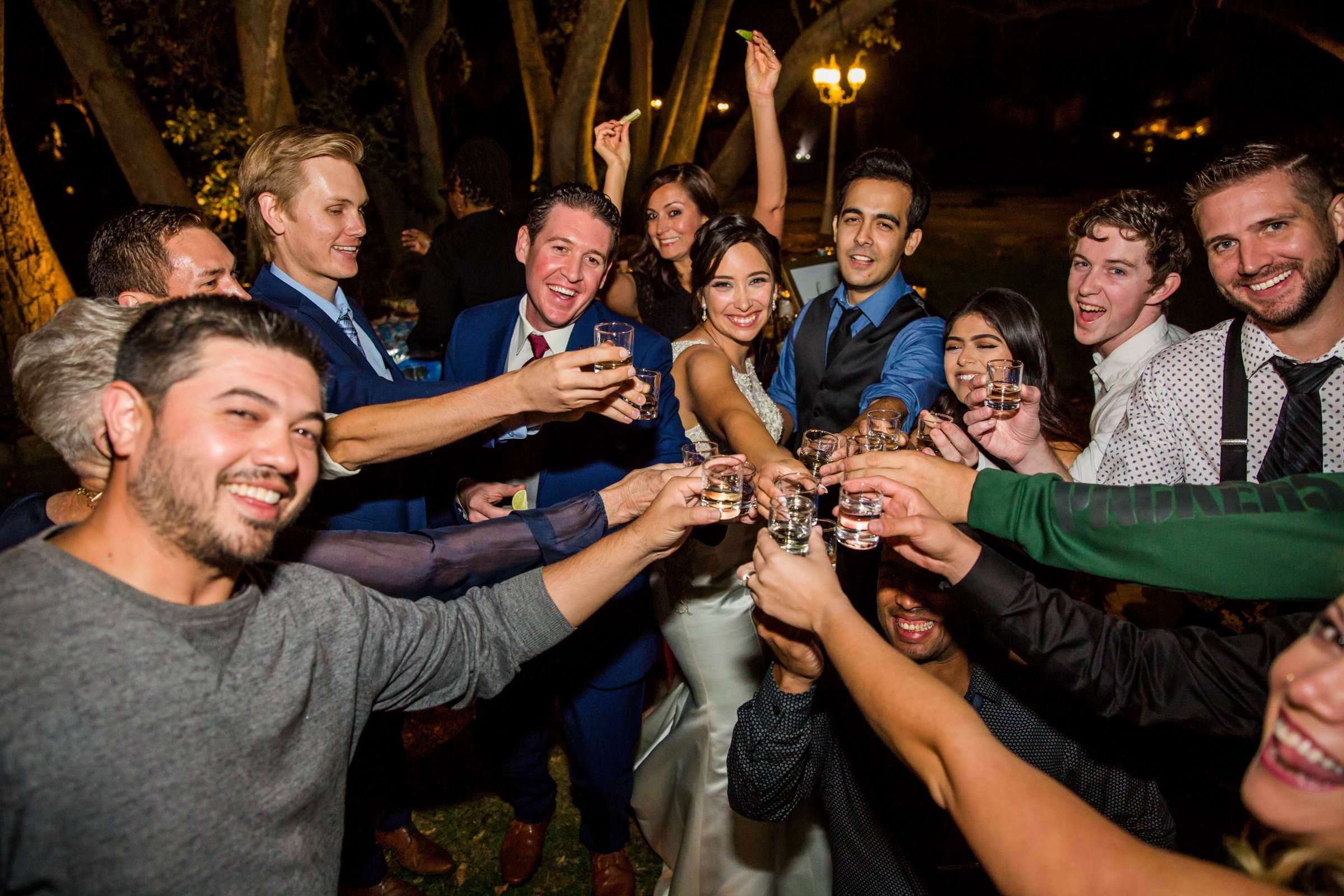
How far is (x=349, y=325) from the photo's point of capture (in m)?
3.05

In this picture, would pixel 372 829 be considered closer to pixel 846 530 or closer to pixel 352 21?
pixel 846 530

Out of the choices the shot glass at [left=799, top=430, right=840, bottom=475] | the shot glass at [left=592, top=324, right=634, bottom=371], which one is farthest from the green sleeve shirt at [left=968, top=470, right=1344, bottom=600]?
the shot glass at [left=592, top=324, right=634, bottom=371]

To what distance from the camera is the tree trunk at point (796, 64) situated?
889 cm

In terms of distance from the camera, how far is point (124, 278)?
2758 millimetres

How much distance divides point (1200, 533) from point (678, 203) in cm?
325

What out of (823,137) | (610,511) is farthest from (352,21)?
(823,137)

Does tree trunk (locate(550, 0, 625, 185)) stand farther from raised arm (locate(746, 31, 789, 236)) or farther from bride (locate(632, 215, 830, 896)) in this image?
bride (locate(632, 215, 830, 896))

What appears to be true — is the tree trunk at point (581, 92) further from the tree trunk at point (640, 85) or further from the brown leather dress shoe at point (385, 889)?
the brown leather dress shoe at point (385, 889)

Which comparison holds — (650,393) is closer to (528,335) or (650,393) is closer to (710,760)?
(528,335)

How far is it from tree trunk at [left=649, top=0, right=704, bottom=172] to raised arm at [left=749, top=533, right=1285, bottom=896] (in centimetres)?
959

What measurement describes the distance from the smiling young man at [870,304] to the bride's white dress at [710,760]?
93 centimetres

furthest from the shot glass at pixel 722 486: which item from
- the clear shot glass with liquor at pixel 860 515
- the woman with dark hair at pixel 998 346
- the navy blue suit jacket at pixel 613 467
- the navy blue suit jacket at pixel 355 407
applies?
the woman with dark hair at pixel 998 346

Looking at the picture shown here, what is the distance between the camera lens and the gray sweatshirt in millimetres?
1243

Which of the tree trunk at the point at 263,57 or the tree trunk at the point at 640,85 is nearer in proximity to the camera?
the tree trunk at the point at 263,57
